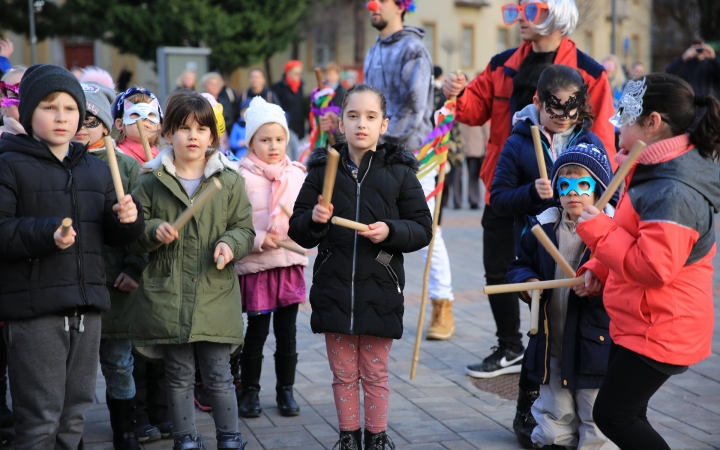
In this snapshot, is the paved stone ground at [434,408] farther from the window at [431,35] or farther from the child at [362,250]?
the window at [431,35]

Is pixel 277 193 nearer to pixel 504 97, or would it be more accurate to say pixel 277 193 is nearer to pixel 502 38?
pixel 504 97

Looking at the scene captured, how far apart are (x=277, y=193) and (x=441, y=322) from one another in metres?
2.14

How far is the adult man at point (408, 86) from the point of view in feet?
20.2

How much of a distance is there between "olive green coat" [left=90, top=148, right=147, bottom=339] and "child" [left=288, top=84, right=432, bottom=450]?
2.77 feet

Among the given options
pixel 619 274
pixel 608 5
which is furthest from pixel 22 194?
pixel 608 5

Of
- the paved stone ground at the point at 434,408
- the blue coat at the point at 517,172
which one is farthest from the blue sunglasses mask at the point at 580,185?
the paved stone ground at the point at 434,408

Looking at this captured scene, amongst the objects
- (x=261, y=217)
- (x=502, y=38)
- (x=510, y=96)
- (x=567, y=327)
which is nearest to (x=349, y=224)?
(x=567, y=327)

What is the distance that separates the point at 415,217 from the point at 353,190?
0.32 metres

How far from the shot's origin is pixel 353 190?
12.8ft

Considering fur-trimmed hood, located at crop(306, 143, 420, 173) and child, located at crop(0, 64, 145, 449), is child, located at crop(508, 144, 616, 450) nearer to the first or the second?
fur-trimmed hood, located at crop(306, 143, 420, 173)

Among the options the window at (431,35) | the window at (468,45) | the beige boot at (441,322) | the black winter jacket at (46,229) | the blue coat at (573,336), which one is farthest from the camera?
the window at (468,45)

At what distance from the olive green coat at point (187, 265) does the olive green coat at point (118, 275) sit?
0.21m

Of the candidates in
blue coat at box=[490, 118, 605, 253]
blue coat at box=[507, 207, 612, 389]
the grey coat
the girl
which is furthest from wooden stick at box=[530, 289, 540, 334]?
the grey coat

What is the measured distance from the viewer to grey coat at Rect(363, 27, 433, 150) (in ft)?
20.1
